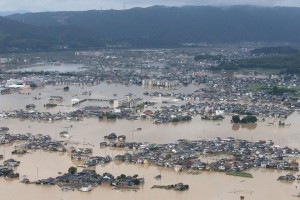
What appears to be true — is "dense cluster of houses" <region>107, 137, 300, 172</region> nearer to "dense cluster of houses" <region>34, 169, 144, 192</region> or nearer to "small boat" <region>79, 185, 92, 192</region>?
"dense cluster of houses" <region>34, 169, 144, 192</region>

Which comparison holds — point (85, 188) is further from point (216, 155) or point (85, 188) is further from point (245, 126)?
point (245, 126)

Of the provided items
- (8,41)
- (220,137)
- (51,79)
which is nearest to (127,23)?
(8,41)

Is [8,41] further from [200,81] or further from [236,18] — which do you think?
[236,18]

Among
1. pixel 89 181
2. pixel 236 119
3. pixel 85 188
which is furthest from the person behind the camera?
pixel 236 119

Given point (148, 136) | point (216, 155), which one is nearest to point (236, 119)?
point (148, 136)

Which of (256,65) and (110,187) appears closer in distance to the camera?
(110,187)

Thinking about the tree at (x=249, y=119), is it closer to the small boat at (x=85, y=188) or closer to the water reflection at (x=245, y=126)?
the water reflection at (x=245, y=126)
